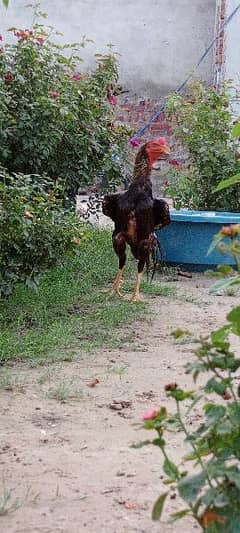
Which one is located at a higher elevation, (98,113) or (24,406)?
(98,113)

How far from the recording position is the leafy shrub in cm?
486

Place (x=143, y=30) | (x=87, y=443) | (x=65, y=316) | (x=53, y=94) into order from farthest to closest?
(x=143, y=30)
(x=53, y=94)
(x=65, y=316)
(x=87, y=443)

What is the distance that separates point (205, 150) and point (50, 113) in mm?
2225

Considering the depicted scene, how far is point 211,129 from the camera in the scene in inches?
317

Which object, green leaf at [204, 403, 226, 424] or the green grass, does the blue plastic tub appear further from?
green leaf at [204, 403, 226, 424]

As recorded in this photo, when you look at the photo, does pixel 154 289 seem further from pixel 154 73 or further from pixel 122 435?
pixel 154 73

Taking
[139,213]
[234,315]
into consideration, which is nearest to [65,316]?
[139,213]

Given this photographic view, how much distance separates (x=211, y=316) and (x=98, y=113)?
6.57 ft

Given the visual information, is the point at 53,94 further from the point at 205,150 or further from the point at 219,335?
the point at 219,335

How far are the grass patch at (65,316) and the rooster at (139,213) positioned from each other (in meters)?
0.31

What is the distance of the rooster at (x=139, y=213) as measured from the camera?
6082mm

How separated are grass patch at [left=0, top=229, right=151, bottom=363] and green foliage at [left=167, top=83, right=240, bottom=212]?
1582mm

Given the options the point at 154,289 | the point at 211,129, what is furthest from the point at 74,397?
the point at 211,129

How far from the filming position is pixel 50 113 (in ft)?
19.9
